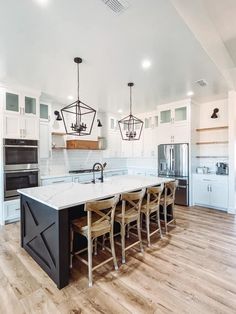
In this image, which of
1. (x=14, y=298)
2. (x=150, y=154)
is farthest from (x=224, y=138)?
(x=14, y=298)

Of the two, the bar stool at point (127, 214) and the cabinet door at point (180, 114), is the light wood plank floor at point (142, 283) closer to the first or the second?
the bar stool at point (127, 214)

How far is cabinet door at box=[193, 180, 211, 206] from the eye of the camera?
4.99 metres

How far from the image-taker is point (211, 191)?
492cm

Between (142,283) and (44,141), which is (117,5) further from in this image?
(44,141)

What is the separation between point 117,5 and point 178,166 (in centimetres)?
421

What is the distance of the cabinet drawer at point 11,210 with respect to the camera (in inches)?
153

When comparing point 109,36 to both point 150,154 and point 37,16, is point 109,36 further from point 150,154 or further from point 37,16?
point 150,154

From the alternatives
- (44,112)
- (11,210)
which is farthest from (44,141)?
(11,210)

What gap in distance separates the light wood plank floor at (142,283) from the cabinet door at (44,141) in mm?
2184

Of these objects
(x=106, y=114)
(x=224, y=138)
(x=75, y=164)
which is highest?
(x=106, y=114)

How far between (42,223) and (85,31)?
241 cm

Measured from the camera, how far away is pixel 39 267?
2.45 metres

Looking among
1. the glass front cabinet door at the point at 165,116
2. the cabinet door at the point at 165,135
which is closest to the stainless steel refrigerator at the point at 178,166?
the cabinet door at the point at 165,135

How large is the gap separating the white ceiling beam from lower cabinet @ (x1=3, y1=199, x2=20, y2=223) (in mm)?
4240
